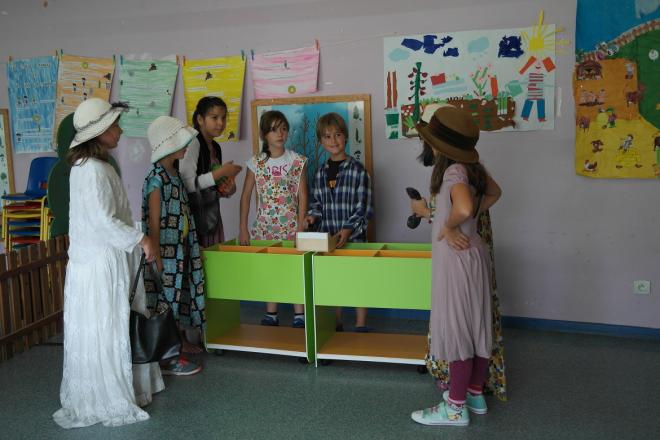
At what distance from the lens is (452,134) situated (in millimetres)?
2377

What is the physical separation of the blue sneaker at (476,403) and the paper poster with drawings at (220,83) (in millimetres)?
2499

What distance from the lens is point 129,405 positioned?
2648 mm

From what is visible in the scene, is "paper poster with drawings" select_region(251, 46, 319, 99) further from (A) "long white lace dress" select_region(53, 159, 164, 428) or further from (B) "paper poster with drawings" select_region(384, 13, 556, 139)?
(A) "long white lace dress" select_region(53, 159, 164, 428)

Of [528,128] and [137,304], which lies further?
[528,128]

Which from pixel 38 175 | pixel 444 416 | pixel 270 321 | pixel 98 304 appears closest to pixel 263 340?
pixel 270 321

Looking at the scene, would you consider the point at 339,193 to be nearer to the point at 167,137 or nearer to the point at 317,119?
the point at 317,119

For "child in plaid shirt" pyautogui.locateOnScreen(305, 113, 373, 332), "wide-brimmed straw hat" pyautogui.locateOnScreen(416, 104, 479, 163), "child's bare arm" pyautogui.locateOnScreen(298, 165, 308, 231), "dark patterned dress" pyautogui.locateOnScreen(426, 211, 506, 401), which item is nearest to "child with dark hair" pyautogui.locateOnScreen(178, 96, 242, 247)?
"child's bare arm" pyautogui.locateOnScreen(298, 165, 308, 231)

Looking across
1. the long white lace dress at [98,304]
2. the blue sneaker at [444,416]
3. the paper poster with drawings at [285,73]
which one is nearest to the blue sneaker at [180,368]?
the long white lace dress at [98,304]

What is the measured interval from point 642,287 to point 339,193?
1.89 meters

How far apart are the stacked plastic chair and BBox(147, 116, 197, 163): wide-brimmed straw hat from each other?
1.96 meters

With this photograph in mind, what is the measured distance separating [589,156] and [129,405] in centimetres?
285

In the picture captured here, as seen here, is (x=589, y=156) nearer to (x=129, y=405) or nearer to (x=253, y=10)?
(x=253, y=10)

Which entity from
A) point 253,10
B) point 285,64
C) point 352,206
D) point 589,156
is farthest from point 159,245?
point 589,156

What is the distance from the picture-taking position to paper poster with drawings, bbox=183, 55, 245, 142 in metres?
4.21
